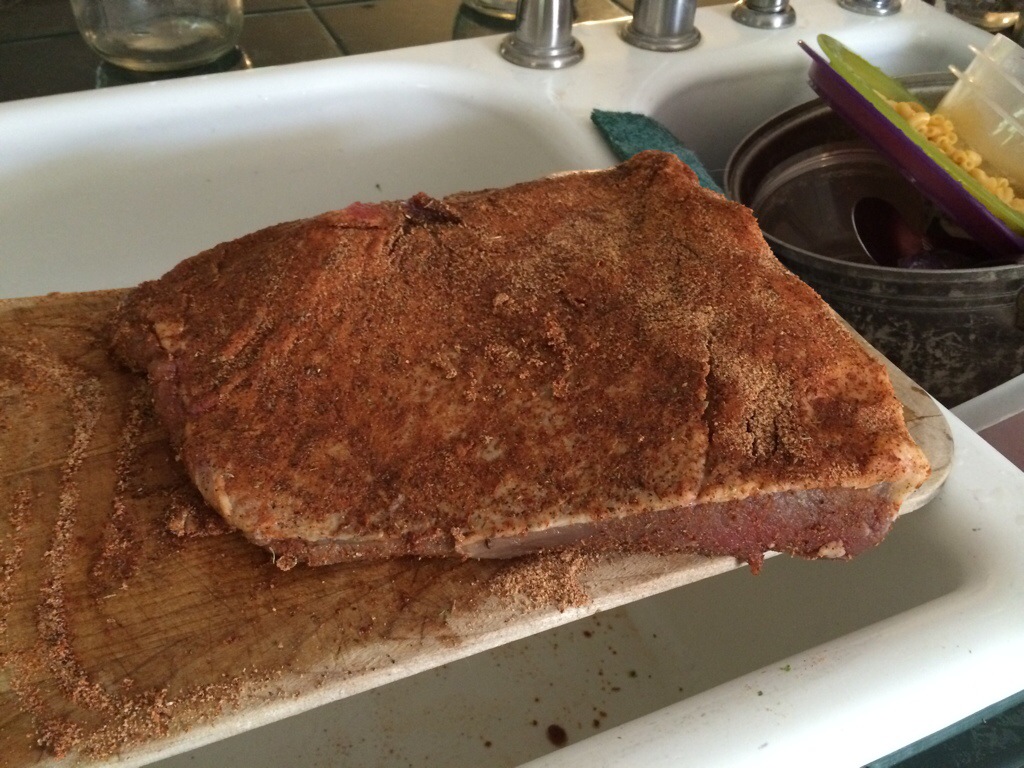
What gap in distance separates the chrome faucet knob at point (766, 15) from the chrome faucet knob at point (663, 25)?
0.42 feet

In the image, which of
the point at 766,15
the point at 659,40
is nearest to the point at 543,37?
the point at 659,40

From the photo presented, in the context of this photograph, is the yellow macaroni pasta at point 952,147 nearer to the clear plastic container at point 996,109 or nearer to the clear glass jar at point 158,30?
the clear plastic container at point 996,109

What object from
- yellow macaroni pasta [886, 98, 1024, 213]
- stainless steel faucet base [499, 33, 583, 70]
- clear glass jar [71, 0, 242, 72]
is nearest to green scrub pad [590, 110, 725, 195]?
stainless steel faucet base [499, 33, 583, 70]

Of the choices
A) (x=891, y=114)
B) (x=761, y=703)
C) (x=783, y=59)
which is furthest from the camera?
(x=783, y=59)

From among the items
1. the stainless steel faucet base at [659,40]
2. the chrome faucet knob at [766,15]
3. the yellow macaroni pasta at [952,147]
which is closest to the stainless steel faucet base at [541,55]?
the stainless steel faucet base at [659,40]

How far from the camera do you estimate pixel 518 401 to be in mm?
610

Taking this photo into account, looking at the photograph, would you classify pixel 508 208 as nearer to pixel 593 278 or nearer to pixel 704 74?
pixel 593 278

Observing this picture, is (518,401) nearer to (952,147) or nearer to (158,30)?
(952,147)

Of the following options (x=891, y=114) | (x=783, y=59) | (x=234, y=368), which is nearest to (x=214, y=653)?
(x=234, y=368)

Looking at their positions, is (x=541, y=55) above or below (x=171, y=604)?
above

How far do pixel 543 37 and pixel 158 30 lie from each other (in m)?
0.56

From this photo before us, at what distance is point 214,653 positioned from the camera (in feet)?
1.83

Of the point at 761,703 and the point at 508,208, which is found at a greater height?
the point at 508,208

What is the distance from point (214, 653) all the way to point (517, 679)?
0.43 meters
